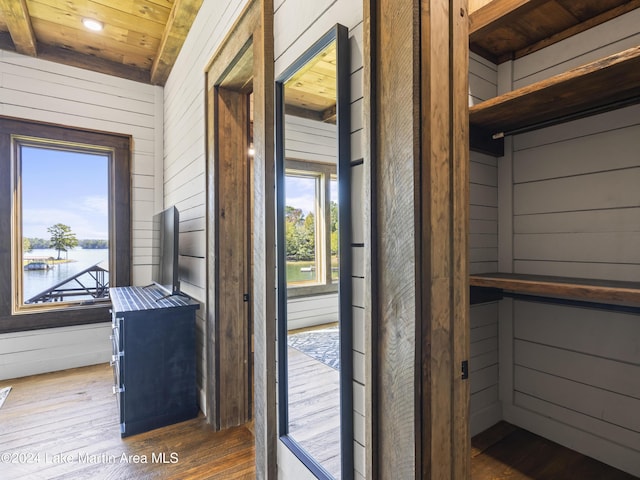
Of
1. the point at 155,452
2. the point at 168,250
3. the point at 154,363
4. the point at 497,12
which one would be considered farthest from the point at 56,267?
the point at 497,12

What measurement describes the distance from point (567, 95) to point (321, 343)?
148 cm

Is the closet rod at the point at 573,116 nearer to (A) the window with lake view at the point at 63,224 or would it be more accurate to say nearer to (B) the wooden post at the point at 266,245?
(B) the wooden post at the point at 266,245

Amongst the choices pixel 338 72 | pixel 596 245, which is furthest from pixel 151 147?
pixel 596 245

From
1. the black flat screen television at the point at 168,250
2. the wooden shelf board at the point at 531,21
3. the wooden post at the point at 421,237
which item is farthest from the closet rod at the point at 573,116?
the black flat screen television at the point at 168,250

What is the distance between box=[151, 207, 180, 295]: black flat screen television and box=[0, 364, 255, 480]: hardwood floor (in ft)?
3.06

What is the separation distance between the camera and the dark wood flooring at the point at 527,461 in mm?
1604

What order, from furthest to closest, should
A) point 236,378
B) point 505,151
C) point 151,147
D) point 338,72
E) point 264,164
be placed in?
point 151,147 → point 236,378 → point 505,151 → point 264,164 → point 338,72

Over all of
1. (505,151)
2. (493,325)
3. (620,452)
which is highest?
(505,151)

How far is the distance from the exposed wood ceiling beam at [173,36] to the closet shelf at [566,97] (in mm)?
2158

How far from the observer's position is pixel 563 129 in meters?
1.78

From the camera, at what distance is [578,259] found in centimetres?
173

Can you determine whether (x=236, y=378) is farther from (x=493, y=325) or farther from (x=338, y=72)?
(x=338, y=72)

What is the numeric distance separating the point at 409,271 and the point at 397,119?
0.38 metres

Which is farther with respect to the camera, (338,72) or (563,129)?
(563,129)
